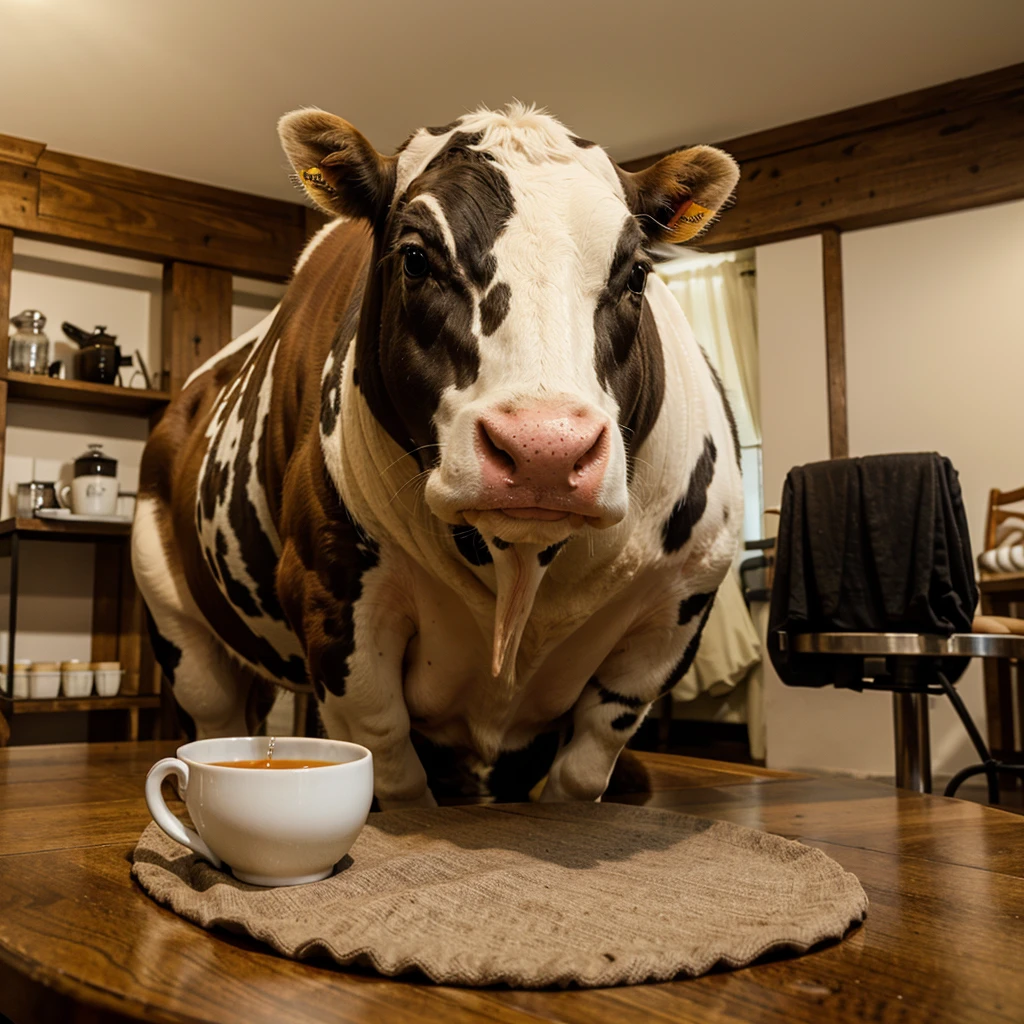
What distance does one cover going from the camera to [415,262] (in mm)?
924

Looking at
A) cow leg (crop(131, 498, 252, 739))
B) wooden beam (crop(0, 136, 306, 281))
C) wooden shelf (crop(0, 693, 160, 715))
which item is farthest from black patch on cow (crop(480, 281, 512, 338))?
wooden beam (crop(0, 136, 306, 281))

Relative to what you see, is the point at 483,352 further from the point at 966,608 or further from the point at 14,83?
the point at 14,83

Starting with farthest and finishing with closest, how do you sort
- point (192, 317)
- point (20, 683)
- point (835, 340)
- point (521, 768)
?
1. point (192, 317)
2. point (835, 340)
3. point (20, 683)
4. point (521, 768)

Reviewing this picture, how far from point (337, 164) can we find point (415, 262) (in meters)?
0.18

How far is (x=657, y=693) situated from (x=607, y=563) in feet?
0.68

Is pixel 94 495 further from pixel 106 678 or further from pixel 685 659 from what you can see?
pixel 685 659

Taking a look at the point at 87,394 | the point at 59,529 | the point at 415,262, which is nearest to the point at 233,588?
the point at 415,262

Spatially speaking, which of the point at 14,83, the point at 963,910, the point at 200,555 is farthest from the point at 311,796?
the point at 14,83

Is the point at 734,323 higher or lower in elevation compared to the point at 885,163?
lower

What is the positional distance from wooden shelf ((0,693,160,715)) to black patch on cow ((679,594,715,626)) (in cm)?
378

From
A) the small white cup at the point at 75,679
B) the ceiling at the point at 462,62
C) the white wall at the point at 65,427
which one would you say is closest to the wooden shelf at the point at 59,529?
the white wall at the point at 65,427

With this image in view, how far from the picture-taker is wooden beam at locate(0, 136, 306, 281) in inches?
186

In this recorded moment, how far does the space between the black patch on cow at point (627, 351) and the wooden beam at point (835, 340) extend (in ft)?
11.8

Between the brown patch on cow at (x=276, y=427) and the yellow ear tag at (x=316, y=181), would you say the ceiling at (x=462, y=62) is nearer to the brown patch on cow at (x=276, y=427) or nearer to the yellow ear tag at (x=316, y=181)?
the brown patch on cow at (x=276, y=427)
